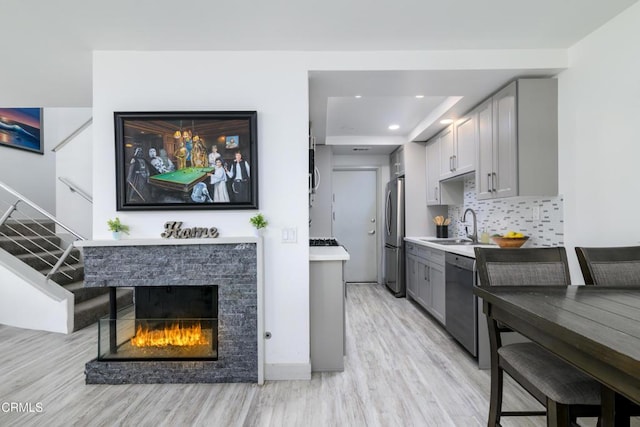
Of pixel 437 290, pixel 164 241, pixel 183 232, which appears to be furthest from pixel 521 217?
pixel 164 241

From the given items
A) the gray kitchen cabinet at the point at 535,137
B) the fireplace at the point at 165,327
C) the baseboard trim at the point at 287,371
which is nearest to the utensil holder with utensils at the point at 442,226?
the gray kitchen cabinet at the point at 535,137

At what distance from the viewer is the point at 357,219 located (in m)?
5.87

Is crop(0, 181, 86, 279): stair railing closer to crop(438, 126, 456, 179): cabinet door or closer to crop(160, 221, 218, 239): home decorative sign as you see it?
crop(160, 221, 218, 239): home decorative sign

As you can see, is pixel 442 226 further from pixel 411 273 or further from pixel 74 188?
pixel 74 188

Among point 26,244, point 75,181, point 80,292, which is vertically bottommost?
point 80,292

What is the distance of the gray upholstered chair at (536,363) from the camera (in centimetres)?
119

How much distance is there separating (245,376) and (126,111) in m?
2.09

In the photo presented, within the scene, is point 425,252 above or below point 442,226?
below

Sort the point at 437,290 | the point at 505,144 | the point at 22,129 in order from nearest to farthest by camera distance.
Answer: the point at 505,144 < the point at 437,290 < the point at 22,129

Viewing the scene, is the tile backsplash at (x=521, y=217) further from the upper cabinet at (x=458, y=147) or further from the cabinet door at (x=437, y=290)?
the cabinet door at (x=437, y=290)

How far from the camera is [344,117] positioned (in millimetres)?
4016

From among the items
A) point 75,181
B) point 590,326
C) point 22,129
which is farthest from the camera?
point 22,129

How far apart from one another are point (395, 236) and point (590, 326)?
378 cm

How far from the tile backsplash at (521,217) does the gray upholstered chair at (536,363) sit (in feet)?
3.37
